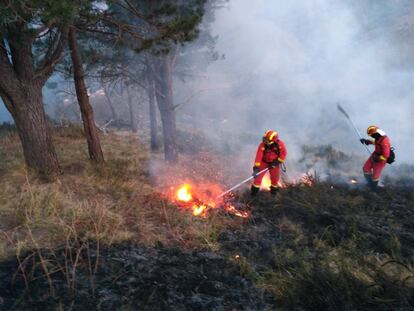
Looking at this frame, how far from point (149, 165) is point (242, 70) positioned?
2820 centimetres

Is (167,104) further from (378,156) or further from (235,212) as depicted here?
(378,156)

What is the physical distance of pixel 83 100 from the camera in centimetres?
748

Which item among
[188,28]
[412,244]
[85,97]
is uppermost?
[188,28]

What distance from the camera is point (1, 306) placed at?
309cm

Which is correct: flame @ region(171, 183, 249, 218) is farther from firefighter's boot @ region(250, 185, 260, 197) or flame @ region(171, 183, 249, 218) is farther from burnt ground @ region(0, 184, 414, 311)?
firefighter's boot @ region(250, 185, 260, 197)

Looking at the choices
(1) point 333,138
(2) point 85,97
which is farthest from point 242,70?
(2) point 85,97

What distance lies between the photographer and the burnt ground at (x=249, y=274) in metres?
3.22

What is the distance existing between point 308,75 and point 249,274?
26.5m

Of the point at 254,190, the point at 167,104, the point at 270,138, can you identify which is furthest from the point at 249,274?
the point at 167,104

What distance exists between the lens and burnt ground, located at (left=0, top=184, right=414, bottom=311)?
10.6 feet

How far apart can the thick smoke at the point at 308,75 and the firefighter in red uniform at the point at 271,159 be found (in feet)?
13.0

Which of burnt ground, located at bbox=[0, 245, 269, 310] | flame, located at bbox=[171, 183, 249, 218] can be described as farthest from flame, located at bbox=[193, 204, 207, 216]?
burnt ground, located at bbox=[0, 245, 269, 310]

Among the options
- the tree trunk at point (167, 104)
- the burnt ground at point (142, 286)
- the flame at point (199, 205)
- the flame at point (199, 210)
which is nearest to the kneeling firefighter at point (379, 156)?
the flame at point (199, 205)

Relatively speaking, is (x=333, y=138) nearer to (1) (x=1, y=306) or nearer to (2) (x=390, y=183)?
(2) (x=390, y=183)
